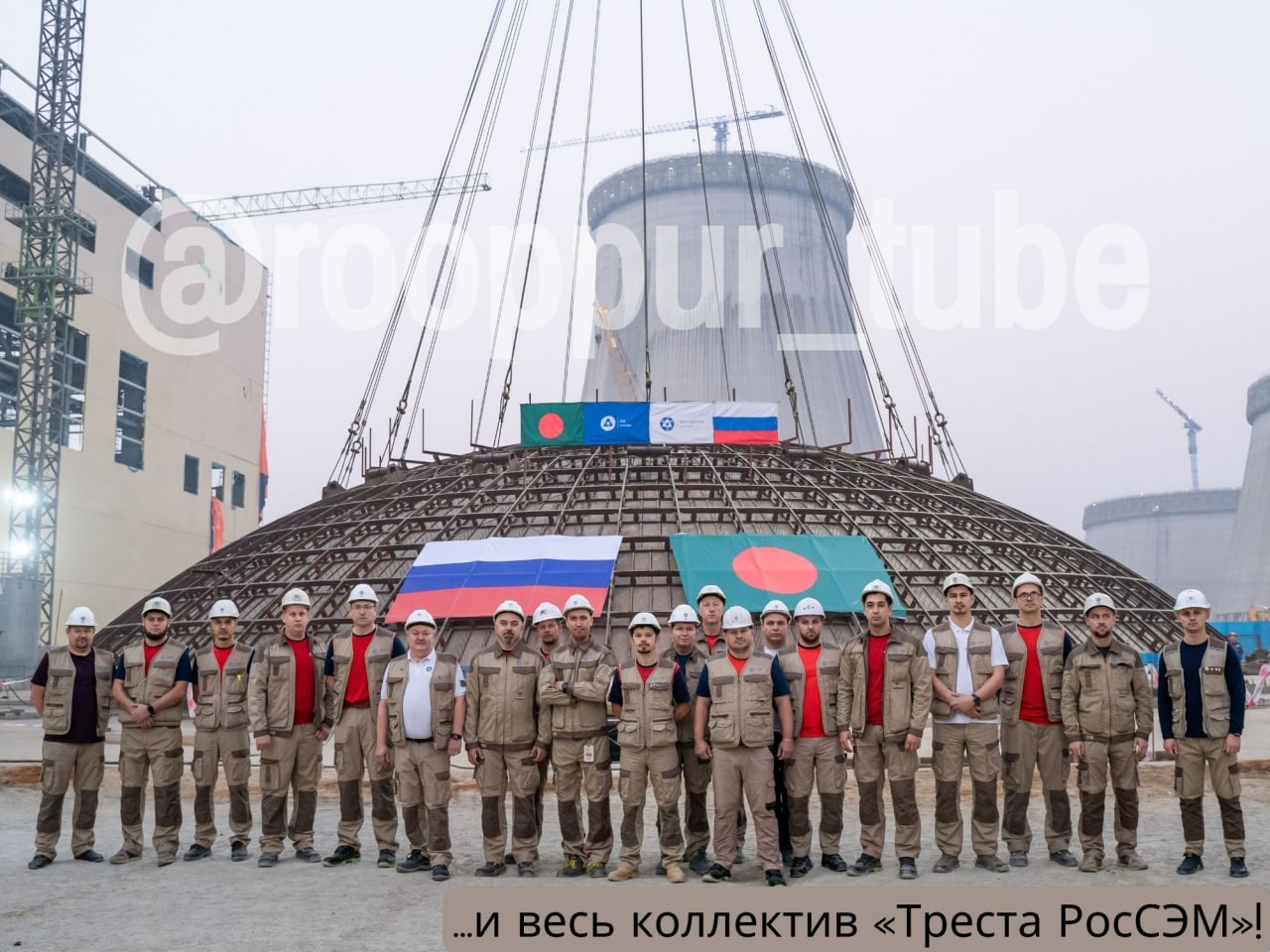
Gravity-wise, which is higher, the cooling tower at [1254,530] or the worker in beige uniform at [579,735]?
the cooling tower at [1254,530]

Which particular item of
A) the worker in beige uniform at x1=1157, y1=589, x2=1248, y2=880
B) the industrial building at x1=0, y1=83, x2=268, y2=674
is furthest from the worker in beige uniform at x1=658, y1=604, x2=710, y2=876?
the industrial building at x1=0, y1=83, x2=268, y2=674

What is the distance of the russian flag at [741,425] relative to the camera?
23156mm

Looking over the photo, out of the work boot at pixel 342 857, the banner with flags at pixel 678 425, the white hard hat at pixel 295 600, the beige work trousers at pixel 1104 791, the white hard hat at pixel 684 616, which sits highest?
the banner with flags at pixel 678 425

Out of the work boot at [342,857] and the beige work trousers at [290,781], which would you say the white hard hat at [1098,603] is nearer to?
the work boot at [342,857]

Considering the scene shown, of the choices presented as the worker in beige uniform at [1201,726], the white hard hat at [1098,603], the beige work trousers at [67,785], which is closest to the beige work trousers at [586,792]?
the white hard hat at [1098,603]

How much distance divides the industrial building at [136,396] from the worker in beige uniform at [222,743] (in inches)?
1384

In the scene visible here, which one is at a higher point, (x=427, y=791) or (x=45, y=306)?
(x=45, y=306)

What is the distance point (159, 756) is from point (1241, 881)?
28.4 ft

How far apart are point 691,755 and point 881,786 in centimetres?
150

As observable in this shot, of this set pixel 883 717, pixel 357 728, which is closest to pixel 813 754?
pixel 883 717

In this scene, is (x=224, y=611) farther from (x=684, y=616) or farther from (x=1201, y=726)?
→ (x=1201, y=726)

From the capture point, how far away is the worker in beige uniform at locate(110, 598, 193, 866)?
9.80 meters

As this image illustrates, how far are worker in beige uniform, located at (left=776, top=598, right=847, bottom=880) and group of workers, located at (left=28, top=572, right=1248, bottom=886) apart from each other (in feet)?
0.05

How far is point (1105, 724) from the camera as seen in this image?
8898 millimetres
